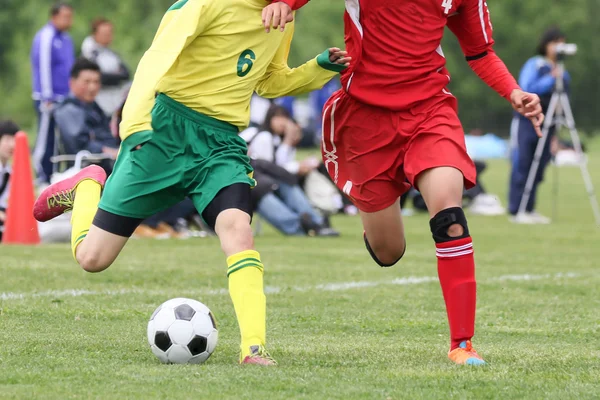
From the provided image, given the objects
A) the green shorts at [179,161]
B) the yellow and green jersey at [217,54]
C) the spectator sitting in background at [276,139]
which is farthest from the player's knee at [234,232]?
the spectator sitting in background at [276,139]

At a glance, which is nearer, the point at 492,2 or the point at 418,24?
the point at 418,24

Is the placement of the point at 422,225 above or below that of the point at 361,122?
below

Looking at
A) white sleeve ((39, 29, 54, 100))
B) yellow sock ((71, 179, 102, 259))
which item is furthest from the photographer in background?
yellow sock ((71, 179, 102, 259))

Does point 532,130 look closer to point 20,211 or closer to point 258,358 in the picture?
point 20,211

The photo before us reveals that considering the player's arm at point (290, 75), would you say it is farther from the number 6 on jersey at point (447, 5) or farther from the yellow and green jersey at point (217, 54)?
the number 6 on jersey at point (447, 5)

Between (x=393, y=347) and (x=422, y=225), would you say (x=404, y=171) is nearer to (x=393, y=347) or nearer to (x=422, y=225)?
(x=393, y=347)

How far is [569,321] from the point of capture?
22.8 feet

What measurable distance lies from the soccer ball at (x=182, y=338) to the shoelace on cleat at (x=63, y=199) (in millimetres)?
1399

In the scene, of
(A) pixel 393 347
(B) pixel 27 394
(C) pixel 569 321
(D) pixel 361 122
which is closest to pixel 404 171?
(D) pixel 361 122

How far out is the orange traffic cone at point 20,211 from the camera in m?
11.4

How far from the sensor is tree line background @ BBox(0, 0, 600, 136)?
60.1 metres

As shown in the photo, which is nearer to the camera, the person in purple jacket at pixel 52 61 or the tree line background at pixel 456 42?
the person in purple jacket at pixel 52 61

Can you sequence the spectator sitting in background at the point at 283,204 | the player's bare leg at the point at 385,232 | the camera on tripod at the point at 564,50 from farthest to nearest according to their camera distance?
the camera on tripod at the point at 564,50, the spectator sitting in background at the point at 283,204, the player's bare leg at the point at 385,232

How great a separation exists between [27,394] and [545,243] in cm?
917
